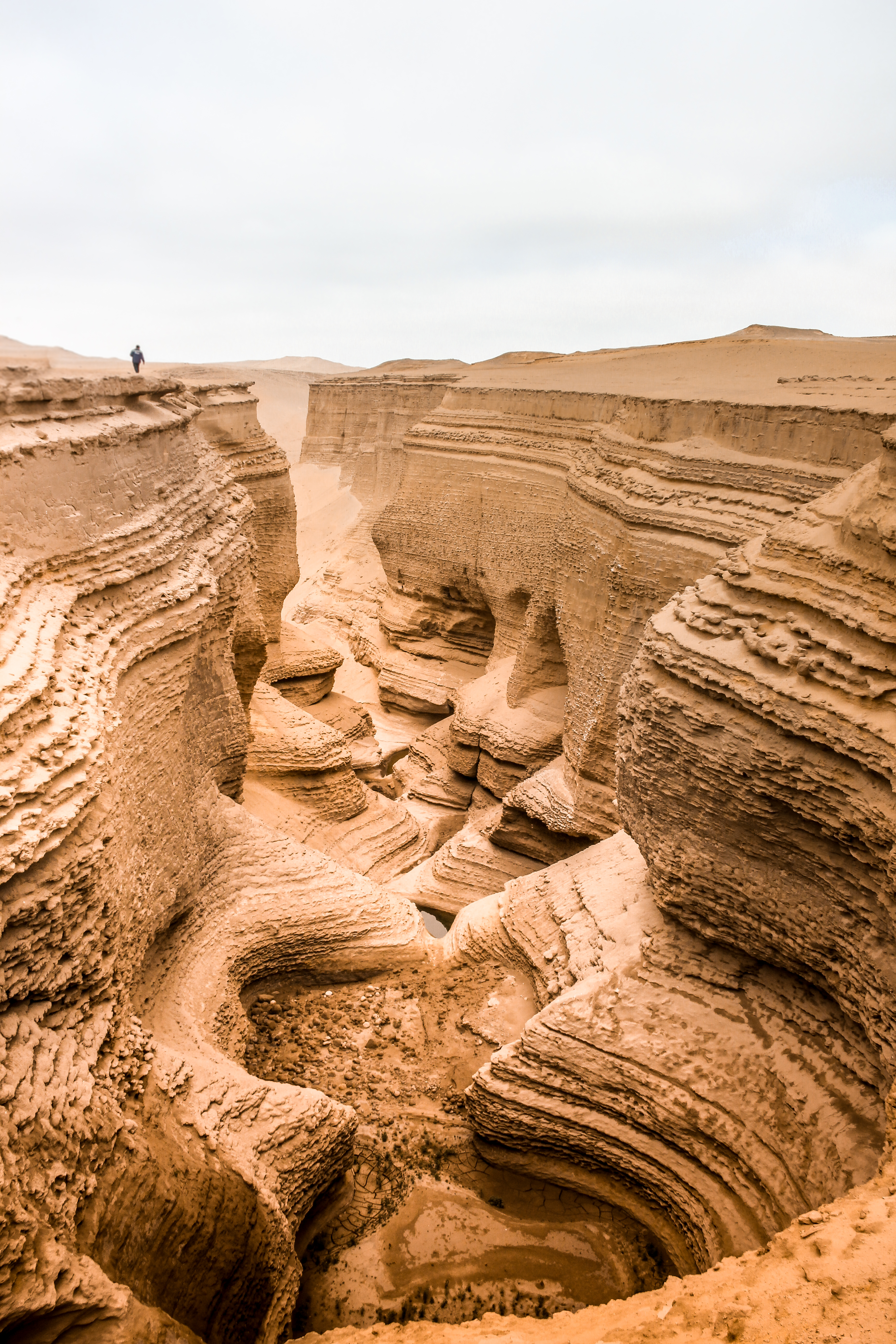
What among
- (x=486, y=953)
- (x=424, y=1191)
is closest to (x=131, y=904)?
(x=424, y=1191)

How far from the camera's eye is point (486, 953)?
742cm

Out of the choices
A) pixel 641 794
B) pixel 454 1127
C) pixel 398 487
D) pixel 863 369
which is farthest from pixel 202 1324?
pixel 398 487

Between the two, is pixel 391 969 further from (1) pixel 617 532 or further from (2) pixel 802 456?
(2) pixel 802 456

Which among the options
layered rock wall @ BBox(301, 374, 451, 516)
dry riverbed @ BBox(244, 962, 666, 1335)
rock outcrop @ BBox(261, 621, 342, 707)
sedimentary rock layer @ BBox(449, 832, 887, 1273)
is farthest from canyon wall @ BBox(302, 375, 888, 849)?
sedimentary rock layer @ BBox(449, 832, 887, 1273)

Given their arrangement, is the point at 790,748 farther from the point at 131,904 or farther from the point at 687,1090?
the point at 131,904

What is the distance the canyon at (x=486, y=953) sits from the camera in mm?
3586

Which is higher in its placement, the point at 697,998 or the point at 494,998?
the point at 697,998

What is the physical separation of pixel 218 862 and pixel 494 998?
232cm

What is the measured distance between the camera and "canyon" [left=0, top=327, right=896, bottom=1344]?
11.8 ft

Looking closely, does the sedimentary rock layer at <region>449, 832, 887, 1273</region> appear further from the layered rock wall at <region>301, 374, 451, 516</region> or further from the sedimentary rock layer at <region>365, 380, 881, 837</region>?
the layered rock wall at <region>301, 374, 451, 516</region>

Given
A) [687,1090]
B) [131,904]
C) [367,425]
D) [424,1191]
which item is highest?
[367,425]

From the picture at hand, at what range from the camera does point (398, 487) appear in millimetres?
15516

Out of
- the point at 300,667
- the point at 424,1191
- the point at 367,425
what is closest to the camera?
the point at 424,1191

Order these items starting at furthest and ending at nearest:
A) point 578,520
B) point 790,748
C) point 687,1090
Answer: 1. point 578,520
2. point 687,1090
3. point 790,748
